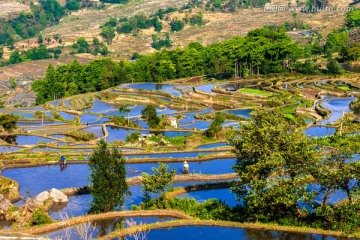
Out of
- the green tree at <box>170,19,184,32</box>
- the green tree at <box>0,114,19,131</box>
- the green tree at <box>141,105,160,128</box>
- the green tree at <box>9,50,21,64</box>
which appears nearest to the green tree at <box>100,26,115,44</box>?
the green tree at <box>170,19,184,32</box>

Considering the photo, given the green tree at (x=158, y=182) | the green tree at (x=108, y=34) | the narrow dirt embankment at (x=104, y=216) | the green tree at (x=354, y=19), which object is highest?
the green tree at (x=158, y=182)

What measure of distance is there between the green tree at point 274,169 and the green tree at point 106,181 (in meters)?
4.85

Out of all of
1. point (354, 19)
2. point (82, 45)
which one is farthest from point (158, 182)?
point (82, 45)

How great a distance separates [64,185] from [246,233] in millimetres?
11675

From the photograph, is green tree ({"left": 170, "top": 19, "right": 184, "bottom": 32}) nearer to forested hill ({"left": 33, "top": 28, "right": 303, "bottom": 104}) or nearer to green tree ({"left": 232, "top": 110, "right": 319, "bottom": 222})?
forested hill ({"left": 33, "top": 28, "right": 303, "bottom": 104})

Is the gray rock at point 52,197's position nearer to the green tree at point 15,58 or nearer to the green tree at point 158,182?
the green tree at point 158,182

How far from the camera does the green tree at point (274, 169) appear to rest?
2036cm

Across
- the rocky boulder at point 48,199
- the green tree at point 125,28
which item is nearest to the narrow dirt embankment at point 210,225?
the rocky boulder at point 48,199

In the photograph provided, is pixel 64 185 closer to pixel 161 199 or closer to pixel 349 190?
pixel 161 199

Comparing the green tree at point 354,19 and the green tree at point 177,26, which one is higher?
the green tree at point 354,19

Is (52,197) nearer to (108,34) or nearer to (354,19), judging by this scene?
(354,19)

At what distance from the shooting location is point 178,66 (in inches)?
3268

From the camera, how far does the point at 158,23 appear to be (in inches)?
6211

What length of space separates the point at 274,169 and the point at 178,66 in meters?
62.2
